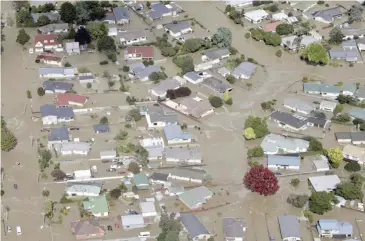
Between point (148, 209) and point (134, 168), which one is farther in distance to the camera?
point (134, 168)

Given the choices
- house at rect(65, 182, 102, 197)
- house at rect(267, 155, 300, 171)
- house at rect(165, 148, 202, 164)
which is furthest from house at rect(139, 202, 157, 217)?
house at rect(267, 155, 300, 171)

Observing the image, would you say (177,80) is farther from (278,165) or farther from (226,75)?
(278,165)

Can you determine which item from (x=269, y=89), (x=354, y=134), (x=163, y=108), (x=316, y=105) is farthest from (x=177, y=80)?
(x=354, y=134)

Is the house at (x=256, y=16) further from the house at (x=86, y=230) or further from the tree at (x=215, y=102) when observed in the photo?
the house at (x=86, y=230)

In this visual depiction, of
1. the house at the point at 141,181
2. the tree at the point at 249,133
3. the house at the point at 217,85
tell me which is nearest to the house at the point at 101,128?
the house at the point at 141,181

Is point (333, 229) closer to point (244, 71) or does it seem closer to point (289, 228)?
point (289, 228)

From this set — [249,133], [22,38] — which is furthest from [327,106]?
[22,38]
